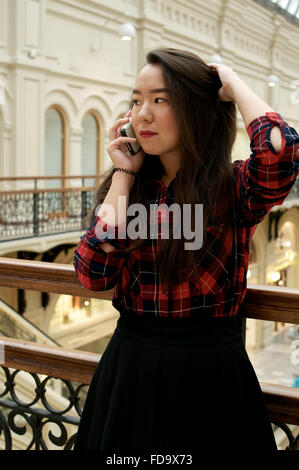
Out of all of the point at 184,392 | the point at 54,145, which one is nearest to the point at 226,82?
the point at 184,392

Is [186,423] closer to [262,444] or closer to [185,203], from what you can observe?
[262,444]

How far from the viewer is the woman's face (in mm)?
1242

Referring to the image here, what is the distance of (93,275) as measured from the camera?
1270mm

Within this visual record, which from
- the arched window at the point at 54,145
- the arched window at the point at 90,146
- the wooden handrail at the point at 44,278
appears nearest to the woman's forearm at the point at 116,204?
the wooden handrail at the point at 44,278

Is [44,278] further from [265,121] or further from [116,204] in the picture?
[265,121]

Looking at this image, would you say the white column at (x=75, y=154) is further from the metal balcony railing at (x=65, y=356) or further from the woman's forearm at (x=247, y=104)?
the woman's forearm at (x=247, y=104)

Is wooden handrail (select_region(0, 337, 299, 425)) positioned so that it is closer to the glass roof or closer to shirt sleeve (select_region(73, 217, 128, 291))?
shirt sleeve (select_region(73, 217, 128, 291))

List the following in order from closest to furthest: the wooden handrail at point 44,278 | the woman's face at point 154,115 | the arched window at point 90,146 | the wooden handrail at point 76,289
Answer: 1. the woman's face at point 154,115
2. the wooden handrail at point 76,289
3. the wooden handrail at point 44,278
4. the arched window at point 90,146

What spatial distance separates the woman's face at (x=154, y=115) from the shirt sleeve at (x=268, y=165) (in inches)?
6.9

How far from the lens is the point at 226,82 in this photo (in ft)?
4.01

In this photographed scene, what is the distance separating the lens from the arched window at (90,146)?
419 inches

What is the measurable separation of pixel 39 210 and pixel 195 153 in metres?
7.78

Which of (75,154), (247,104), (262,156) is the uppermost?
(75,154)

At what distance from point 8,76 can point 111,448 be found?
27.7 ft
